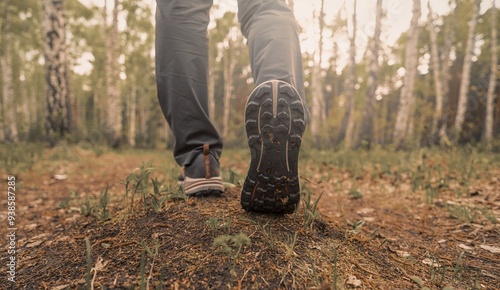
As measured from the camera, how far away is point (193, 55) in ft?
4.50

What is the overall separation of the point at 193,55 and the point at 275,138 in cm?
68

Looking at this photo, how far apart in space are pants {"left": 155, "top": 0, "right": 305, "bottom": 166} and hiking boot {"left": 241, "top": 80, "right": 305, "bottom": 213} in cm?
18

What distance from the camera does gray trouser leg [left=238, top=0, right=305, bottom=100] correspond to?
110 centimetres

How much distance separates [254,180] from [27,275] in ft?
3.05

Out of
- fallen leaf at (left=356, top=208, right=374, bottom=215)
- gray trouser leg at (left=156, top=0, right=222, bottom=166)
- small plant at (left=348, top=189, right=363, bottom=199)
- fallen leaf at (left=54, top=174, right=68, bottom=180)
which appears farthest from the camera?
fallen leaf at (left=54, top=174, right=68, bottom=180)

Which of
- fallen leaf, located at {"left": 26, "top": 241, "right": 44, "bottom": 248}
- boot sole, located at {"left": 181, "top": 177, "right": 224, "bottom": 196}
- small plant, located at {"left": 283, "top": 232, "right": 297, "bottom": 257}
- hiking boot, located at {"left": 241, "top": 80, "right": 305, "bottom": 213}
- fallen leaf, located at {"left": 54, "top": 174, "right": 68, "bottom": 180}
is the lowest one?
fallen leaf, located at {"left": 54, "top": 174, "right": 68, "bottom": 180}

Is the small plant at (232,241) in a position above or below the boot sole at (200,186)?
below

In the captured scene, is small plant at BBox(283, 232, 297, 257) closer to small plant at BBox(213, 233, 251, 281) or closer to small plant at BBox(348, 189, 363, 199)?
small plant at BBox(213, 233, 251, 281)

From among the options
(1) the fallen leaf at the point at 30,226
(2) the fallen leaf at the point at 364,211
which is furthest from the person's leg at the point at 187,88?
(2) the fallen leaf at the point at 364,211

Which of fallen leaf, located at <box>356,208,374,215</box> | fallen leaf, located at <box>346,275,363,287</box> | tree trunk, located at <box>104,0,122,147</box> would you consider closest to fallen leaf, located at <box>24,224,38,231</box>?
fallen leaf, located at <box>346,275,363,287</box>

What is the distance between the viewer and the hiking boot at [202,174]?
4.43 ft

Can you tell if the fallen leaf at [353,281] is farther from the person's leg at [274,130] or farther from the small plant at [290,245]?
the person's leg at [274,130]

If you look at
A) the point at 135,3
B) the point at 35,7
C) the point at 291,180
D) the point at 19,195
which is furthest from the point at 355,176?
the point at 35,7

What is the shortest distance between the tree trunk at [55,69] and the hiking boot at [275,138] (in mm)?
6228
